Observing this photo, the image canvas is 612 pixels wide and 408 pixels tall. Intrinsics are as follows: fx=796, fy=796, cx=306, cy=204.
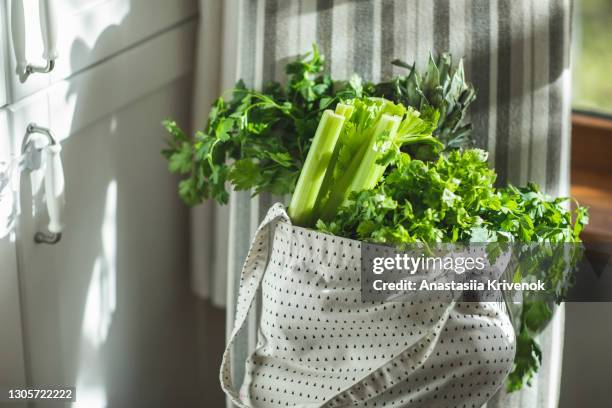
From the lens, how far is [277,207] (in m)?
0.97

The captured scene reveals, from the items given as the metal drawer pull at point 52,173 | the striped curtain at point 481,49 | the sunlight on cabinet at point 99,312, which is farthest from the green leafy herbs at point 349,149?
the sunlight on cabinet at point 99,312

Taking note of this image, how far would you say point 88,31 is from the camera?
1.19m

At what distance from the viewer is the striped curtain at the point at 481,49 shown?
3.83ft

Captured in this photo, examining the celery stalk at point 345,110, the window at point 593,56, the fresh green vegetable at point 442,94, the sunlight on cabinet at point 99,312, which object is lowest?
the sunlight on cabinet at point 99,312

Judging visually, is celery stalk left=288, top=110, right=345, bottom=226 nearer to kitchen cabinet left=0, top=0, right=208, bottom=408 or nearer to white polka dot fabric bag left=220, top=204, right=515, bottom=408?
white polka dot fabric bag left=220, top=204, right=515, bottom=408

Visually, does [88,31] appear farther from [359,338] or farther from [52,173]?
[359,338]

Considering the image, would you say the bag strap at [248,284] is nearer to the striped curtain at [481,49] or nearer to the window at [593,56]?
the striped curtain at [481,49]

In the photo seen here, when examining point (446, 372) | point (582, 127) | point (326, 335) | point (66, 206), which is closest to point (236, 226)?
point (66, 206)

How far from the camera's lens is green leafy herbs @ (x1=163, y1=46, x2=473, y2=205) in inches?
40.7

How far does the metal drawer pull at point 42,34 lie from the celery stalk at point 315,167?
0.38m

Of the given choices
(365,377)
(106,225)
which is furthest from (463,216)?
(106,225)

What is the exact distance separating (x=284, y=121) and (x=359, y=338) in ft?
1.11

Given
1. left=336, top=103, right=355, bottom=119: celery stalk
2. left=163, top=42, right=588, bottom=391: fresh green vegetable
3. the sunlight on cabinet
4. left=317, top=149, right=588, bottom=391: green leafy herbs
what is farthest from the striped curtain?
the sunlight on cabinet

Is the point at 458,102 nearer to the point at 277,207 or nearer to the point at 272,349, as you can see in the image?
the point at 277,207
